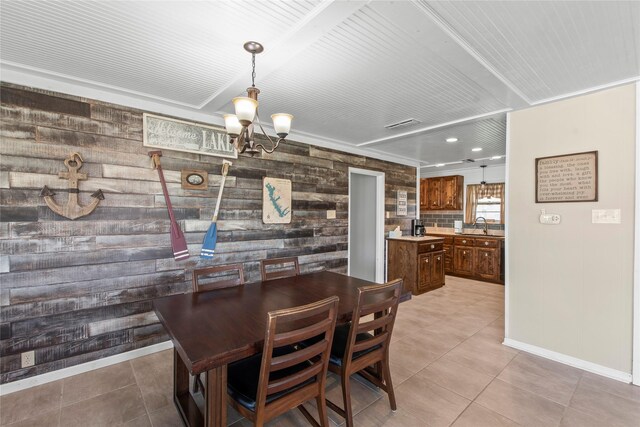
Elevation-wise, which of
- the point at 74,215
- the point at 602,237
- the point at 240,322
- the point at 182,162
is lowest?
the point at 240,322

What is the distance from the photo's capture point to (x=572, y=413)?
79.0 inches

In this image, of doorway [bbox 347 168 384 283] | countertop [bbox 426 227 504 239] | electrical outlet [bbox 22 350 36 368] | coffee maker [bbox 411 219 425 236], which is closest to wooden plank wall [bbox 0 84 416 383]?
electrical outlet [bbox 22 350 36 368]

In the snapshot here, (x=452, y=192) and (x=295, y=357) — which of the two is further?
(x=452, y=192)

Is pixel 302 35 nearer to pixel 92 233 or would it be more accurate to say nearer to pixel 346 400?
Answer: pixel 346 400

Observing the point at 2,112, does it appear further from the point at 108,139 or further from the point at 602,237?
the point at 602,237

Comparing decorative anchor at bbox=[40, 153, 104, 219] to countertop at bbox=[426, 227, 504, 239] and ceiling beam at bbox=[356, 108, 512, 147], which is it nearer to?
ceiling beam at bbox=[356, 108, 512, 147]

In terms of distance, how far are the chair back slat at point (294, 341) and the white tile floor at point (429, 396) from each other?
639mm

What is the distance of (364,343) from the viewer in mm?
1857

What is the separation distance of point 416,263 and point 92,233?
169 inches

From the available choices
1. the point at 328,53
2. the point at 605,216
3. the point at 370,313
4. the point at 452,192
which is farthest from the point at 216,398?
the point at 452,192

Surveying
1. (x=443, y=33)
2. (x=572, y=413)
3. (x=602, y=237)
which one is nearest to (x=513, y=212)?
(x=602, y=237)

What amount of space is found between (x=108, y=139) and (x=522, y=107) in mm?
3956

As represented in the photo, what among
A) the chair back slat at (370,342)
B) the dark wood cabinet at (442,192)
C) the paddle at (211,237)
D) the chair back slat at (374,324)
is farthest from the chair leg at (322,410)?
the dark wood cabinet at (442,192)

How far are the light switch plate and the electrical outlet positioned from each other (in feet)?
15.8
